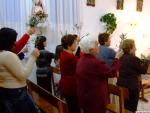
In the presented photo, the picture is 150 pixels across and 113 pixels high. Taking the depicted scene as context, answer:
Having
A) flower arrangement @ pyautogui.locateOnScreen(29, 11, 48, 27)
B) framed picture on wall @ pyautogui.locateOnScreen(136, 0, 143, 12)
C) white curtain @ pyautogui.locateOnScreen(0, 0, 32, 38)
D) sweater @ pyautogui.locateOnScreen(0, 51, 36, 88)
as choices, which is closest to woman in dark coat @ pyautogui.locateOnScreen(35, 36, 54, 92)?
flower arrangement @ pyautogui.locateOnScreen(29, 11, 48, 27)

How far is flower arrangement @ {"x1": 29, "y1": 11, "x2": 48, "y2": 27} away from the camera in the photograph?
451 centimetres

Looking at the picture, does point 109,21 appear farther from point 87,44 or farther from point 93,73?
point 93,73

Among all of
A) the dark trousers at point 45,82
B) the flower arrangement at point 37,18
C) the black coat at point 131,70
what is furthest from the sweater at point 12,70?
the flower arrangement at point 37,18

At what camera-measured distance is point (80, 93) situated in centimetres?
268

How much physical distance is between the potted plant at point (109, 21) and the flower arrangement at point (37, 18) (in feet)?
4.68

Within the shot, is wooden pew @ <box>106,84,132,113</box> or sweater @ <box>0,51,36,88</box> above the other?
sweater @ <box>0,51,36,88</box>

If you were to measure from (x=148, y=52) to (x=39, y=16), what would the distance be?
3273 millimetres

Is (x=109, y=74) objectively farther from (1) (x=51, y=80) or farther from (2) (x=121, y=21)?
(2) (x=121, y=21)

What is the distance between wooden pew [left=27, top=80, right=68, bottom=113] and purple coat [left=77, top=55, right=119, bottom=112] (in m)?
0.39

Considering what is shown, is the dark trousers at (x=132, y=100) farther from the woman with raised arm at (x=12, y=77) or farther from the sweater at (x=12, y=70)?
the sweater at (x=12, y=70)

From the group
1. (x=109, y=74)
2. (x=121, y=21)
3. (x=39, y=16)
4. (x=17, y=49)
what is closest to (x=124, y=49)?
(x=109, y=74)

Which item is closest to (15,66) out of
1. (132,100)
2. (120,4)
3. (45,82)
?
(132,100)

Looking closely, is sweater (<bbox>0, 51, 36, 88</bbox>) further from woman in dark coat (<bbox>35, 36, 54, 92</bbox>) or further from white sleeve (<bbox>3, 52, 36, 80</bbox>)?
woman in dark coat (<bbox>35, 36, 54, 92</bbox>)

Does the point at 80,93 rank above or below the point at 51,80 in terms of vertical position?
above
